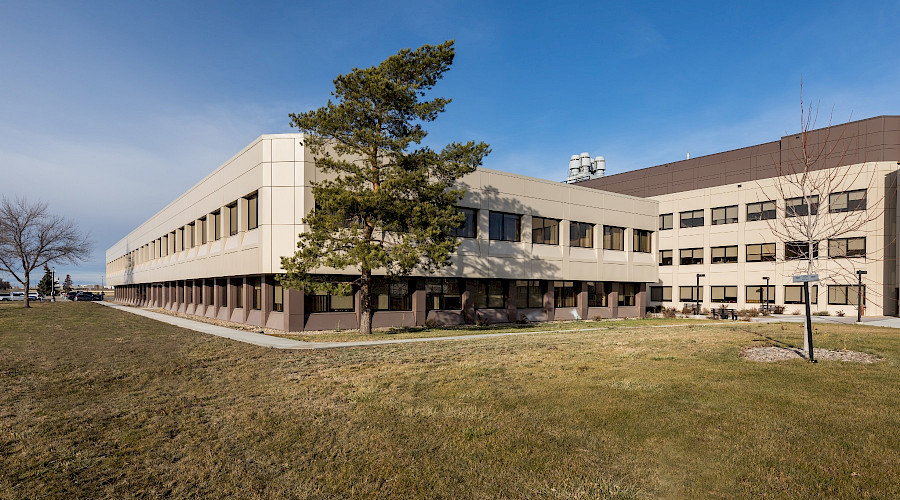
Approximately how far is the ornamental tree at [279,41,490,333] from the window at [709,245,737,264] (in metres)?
38.8

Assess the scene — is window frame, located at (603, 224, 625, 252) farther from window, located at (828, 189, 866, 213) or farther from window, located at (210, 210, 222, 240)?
window, located at (210, 210, 222, 240)

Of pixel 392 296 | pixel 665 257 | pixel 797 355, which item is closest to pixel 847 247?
pixel 665 257

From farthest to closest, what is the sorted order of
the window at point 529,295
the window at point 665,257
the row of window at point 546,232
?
1. the window at point 665,257
2. the window at point 529,295
3. the row of window at point 546,232

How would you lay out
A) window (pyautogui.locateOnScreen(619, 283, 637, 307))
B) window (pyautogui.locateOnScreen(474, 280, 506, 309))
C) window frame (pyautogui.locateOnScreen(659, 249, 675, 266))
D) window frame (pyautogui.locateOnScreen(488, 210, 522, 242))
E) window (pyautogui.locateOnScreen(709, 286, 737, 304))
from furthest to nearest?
window frame (pyautogui.locateOnScreen(659, 249, 675, 266)) → window (pyautogui.locateOnScreen(709, 286, 737, 304)) → window (pyautogui.locateOnScreen(619, 283, 637, 307)) → window (pyautogui.locateOnScreen(474, 280, 506, 309)) → window frame (pyautogui.locateOnScreen(488, 210, 522, 242))

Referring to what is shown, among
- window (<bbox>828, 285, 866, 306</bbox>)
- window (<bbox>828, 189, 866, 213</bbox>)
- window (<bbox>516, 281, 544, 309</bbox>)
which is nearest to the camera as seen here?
window (<bbox>516, 281, 544, 309</bbox>)

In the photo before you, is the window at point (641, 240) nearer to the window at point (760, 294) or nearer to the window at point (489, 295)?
the window at point (760, 294)

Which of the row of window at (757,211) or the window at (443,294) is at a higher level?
the row of window at (757,211)

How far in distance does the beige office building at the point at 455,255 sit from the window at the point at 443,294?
0.24 ft

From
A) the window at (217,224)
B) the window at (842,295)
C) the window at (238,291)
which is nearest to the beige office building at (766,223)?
the window at (842,295)

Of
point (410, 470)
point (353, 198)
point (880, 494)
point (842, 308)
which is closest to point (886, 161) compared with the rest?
point (842, 308)

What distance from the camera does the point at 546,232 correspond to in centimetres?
3616

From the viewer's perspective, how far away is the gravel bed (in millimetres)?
12547

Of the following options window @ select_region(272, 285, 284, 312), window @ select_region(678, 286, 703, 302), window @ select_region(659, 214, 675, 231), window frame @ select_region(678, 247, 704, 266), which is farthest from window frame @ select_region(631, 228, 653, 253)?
window @ select_region(272, 285, 284, 312)

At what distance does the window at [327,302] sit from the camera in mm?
26672
